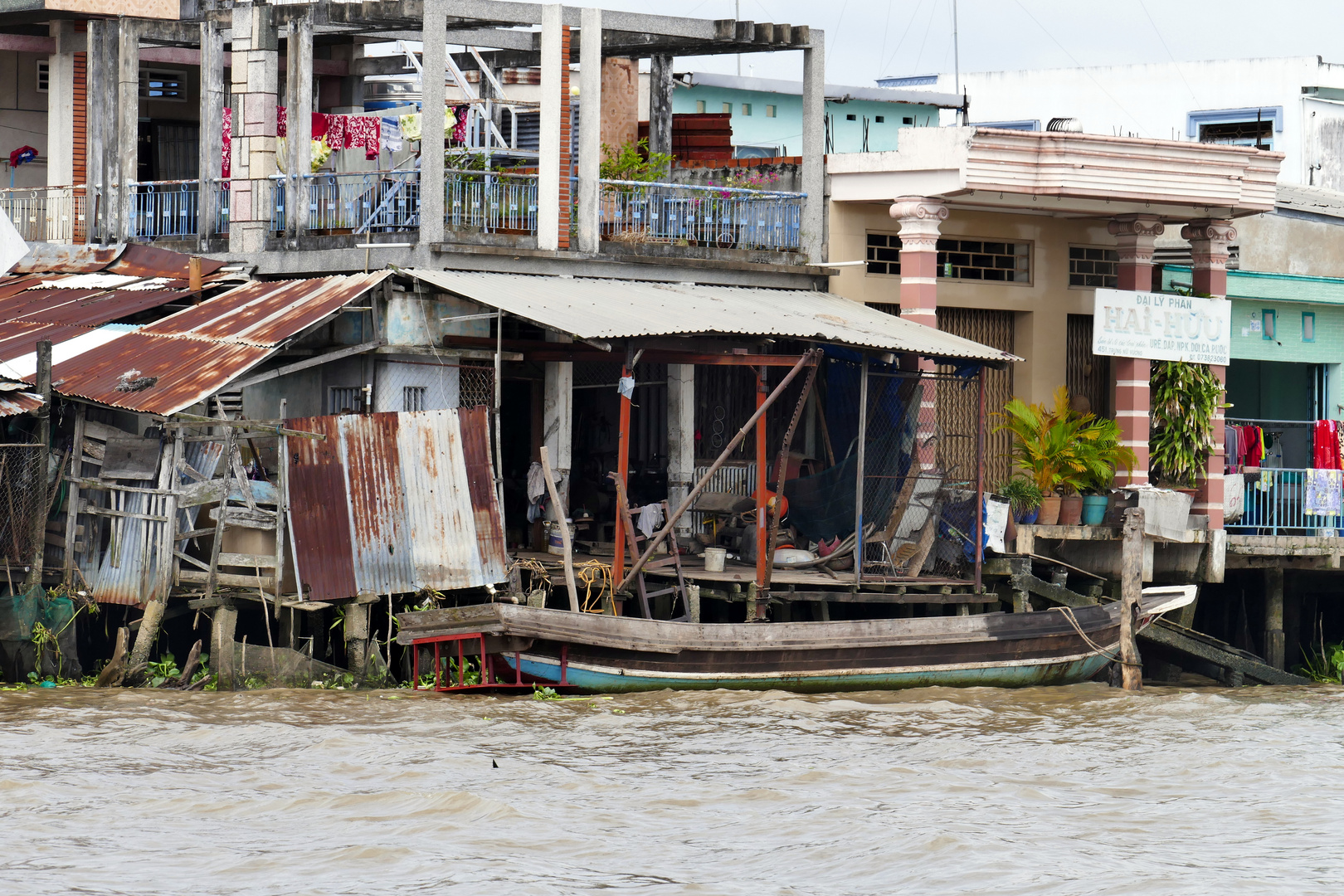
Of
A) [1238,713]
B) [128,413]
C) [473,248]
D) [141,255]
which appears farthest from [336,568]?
[1238,713]

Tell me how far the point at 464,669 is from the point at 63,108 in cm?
1025

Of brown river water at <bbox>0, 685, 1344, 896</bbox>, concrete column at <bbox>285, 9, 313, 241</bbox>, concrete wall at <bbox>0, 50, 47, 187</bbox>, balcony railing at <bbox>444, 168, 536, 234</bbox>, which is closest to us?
brown river water at <bbox>0, 685, 1344, 896</bbox>

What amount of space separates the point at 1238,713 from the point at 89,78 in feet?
47.0

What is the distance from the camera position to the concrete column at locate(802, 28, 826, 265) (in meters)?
20.2

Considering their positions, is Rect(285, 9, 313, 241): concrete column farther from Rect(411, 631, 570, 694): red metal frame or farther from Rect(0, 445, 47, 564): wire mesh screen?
Rect(411, 631, 570, 694): red metal frame

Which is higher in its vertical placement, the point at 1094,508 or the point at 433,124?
the point at 433,124

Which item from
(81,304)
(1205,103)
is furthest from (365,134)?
(1205,103)

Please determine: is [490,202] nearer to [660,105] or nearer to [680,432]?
[680,432]

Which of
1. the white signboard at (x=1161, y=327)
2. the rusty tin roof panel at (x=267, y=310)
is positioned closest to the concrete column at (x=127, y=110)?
the rusty tin roof panel at (x=267, y=310)

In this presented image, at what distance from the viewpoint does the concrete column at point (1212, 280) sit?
813 inches

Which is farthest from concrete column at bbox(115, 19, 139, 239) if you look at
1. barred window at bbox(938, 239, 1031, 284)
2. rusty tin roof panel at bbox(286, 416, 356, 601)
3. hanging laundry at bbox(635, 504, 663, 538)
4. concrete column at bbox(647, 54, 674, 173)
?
barred window at bbox(938, 239, 1031, 284)

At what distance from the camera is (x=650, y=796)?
484 inches

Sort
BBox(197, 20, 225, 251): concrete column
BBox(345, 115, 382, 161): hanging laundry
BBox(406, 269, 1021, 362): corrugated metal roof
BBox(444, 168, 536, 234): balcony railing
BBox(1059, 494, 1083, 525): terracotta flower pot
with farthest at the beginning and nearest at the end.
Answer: BBox(197, 20, 225, 251): concrete column → BBox(345, 115, 382, 161): hanging laundry → BBox(1059, 494, 1083, 525): terracotta flower pot → BBox(444, 168, 536, 234): balcony railing → BBox(406, 269, 1021, 362): corrugated metal roof

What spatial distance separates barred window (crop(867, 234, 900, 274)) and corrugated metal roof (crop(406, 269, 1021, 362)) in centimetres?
119
